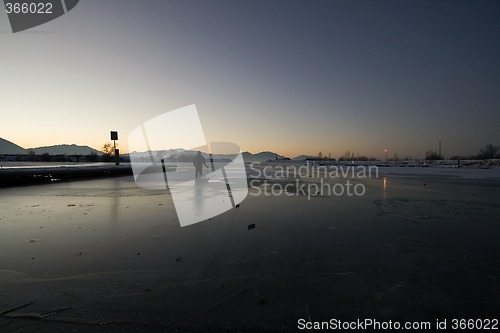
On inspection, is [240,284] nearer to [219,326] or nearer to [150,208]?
[219,326]

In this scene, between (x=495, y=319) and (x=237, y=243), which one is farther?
(x=237, y=243)

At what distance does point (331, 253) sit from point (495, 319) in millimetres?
1747

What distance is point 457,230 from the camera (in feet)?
15.7

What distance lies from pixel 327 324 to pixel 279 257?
1438 millimetres

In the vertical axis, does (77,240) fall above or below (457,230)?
above

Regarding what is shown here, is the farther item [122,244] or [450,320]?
[122,244]

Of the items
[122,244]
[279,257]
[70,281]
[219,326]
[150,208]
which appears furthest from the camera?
[150,208]

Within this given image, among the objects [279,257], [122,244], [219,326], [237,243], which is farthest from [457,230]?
[122,244]

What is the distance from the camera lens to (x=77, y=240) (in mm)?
4039

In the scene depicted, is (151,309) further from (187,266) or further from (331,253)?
(331,253)

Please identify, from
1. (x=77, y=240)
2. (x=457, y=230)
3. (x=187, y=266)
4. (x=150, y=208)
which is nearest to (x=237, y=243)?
(x=187, y=266)

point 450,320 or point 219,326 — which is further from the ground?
point 219,326

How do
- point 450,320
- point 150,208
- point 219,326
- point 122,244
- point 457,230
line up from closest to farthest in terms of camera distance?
point 219,326 < point 450,320 < point 122,244 < point 457,230 < point 150,208

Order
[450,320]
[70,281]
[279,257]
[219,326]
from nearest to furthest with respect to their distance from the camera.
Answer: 1. [219,326]
2. [450,320]
3. [70,281]
4. [279,257]
